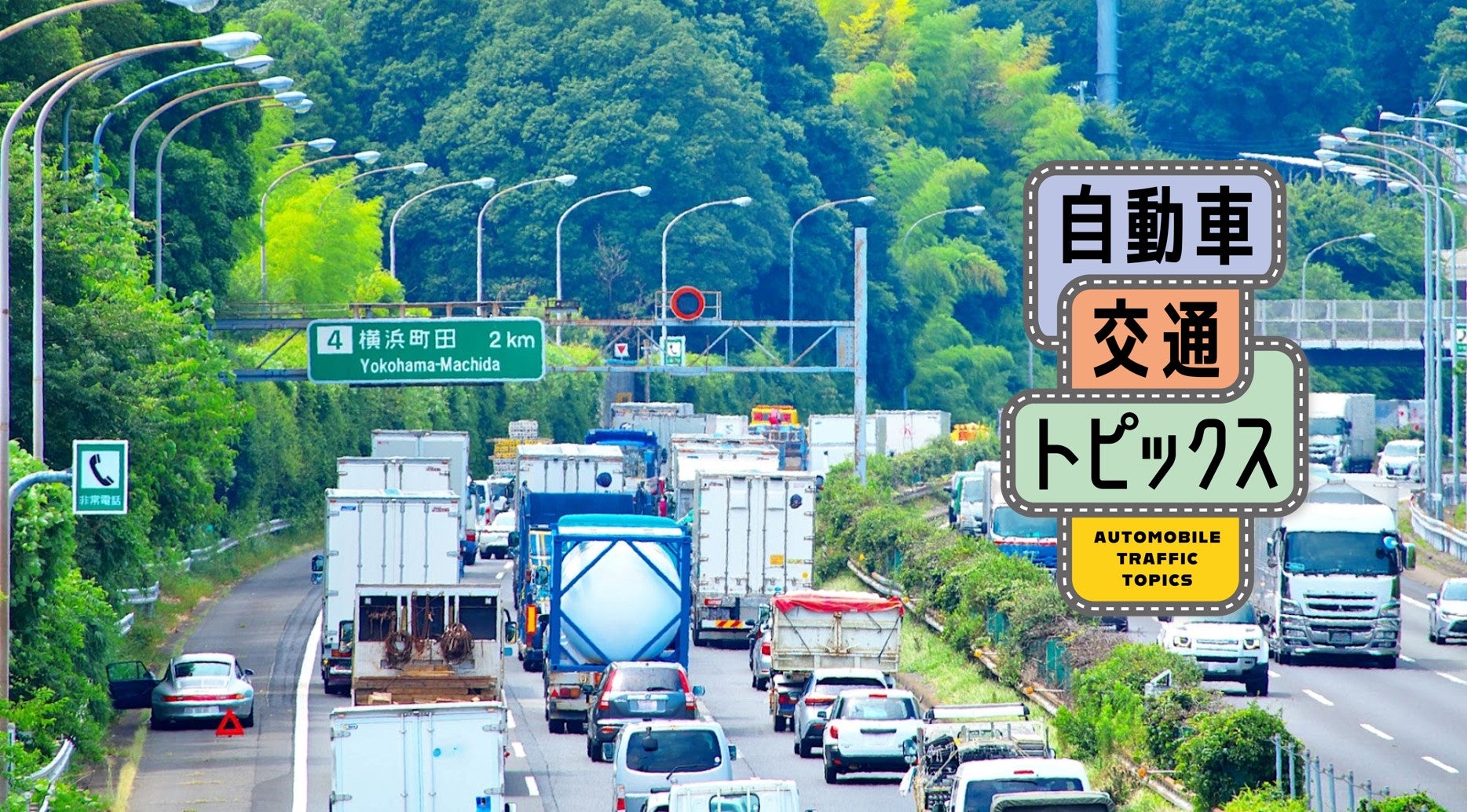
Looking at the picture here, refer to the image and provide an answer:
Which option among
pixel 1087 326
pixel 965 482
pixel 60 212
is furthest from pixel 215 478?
pixel 1087 326

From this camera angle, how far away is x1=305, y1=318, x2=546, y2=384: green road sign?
50.1 meters

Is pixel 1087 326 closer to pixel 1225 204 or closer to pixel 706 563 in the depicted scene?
pixel 1225 204

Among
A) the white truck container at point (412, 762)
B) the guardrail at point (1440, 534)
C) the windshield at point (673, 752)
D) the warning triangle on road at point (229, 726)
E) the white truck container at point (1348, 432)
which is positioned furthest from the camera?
the white truck container at point (1348, 432)

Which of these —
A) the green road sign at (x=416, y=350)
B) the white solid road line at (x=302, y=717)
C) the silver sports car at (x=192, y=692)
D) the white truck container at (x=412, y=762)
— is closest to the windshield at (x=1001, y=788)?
the white truck container at (x=412, y=762)

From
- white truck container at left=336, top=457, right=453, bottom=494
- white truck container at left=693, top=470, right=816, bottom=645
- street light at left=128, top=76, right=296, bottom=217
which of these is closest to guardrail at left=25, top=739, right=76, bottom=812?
street light at left=128, top=76, right=296, bottom=217

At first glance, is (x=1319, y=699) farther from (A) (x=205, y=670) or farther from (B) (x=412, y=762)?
(B) (x=412, y=762)

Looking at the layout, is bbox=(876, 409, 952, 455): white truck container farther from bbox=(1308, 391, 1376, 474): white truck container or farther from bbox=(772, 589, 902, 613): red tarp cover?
bbox=(772, 589, 902, 613): red tarp cover

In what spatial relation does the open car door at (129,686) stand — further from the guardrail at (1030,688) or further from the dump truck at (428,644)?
the guardrail at (1030,688)

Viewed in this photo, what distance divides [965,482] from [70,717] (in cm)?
4080

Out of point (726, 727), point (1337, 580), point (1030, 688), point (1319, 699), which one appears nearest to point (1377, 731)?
point (1319, 699)

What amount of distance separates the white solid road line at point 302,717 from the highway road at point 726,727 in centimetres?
7

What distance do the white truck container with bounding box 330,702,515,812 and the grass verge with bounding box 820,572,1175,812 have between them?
7.81 metres

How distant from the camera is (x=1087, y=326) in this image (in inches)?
333

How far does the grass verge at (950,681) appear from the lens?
28.4 meters
